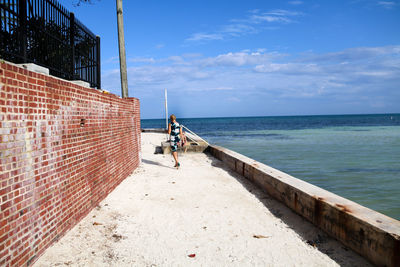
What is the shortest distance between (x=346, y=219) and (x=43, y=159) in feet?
13.6

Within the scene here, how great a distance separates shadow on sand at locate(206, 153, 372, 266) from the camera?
3826 millimetres

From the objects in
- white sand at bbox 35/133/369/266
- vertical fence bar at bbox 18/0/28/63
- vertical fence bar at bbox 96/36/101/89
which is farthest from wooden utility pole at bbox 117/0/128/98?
vertical fence bar at bbox 18/0/28/63

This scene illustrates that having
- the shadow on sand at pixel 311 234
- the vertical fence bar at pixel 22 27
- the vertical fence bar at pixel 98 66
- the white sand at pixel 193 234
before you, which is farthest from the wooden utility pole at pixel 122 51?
the vertical fence bar at pixel 22 27

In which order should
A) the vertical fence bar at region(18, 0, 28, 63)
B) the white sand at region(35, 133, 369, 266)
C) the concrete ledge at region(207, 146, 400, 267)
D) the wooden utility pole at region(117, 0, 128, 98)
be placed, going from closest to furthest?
the concrete ledge at region(207, 146, 400, 267) < the white sand at region(35, 133, 369, 266) < the vertical fence bar at region(18, 0, 28, 63) < the wooden utility pole at region(117, 0, 128, 98)

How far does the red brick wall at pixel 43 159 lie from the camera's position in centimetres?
301

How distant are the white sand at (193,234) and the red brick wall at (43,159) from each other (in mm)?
382

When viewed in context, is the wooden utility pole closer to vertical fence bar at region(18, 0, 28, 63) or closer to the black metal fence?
the black metal fence

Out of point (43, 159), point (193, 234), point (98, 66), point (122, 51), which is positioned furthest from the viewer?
point (122, 51)

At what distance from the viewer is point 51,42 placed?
5.28 meters

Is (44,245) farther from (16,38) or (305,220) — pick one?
(305,220)

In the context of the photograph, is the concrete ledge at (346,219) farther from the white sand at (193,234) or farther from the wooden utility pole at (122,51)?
the wooden utility pole at (122,51)

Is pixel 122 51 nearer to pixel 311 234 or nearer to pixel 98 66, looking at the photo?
pixel 98 66

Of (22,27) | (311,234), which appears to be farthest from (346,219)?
(22,27)

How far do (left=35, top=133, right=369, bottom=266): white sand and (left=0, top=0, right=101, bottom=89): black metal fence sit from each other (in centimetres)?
279
